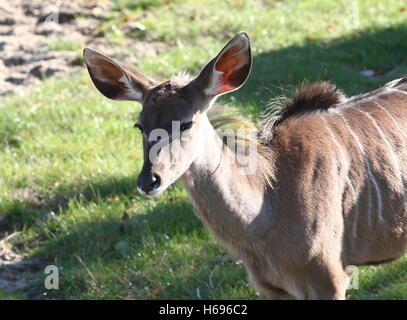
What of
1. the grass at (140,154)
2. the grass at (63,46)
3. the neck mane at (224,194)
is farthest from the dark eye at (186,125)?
the grass at (63,46)

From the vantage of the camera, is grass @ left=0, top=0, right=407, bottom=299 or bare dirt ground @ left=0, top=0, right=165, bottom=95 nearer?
grass @ left=0, top=0, right=407, bottom=299

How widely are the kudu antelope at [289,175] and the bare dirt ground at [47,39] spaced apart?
12.8 feet

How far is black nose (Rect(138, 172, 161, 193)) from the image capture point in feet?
11.9

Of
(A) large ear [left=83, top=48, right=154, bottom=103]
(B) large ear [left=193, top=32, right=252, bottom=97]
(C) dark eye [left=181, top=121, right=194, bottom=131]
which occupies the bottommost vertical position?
(C) dark eye [left=181, top=121, right=194, bottom=131]

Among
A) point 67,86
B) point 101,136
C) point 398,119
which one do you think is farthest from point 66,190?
point 398,119

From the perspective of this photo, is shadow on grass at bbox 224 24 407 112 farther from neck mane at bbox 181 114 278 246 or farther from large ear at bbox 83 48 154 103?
neck mane at bbox 181 114 278 246

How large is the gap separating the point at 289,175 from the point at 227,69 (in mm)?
601

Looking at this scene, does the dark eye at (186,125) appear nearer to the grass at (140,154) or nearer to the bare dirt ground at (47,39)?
the grass at (140,154)

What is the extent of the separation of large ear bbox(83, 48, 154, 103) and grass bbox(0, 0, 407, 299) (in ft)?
2.70

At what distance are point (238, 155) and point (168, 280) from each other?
1.30 m

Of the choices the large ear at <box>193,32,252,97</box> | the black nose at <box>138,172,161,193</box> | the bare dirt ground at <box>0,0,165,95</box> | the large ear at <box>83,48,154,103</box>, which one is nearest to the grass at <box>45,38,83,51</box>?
the bare dirt ground at <box>0,0,165,95</box>

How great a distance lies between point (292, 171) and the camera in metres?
4.07

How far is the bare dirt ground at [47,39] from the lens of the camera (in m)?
7.98
